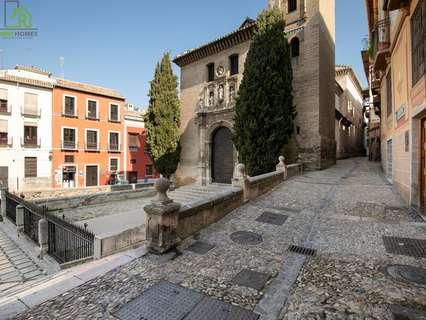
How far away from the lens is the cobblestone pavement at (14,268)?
17.5 ft

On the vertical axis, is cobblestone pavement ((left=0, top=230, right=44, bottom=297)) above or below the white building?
below

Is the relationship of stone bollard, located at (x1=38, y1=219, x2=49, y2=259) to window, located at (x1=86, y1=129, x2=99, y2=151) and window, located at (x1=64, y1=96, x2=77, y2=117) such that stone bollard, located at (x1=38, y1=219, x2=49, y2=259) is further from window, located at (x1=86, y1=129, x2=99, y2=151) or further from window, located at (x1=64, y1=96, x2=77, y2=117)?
window, located at (x1=64, y1=96, x2=77, y2=117)

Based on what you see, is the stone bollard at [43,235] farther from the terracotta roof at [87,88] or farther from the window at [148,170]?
the window at [148,170]

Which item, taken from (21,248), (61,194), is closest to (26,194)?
(61,194)

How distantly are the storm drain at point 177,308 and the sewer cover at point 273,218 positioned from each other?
3.48 m

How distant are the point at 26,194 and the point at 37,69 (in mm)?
17212

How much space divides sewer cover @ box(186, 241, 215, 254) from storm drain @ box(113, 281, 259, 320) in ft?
4.09

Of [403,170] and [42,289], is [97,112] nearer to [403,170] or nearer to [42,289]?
[42,289]

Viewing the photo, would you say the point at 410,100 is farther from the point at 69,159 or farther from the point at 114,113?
the point at 114,113

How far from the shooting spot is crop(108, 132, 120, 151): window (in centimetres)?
2442

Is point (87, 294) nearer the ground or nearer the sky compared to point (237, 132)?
nearer the ground

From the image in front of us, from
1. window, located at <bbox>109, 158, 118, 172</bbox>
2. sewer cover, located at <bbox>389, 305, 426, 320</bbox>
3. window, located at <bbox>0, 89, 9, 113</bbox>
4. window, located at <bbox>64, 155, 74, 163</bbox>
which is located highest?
window, located at <bbox>0, 89, 9, 113</bbox>

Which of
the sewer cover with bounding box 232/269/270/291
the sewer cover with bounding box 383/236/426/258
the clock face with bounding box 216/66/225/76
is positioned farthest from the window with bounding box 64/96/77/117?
the sewer cover with bounding box 383/236/426/258

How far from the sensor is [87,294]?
2.94m
